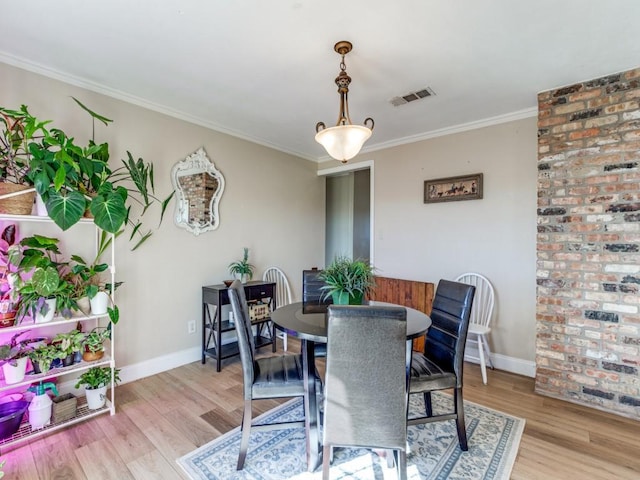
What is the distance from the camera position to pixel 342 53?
2.12 metres

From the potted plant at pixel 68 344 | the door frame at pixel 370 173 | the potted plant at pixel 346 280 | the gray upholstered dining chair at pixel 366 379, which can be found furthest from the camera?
the door frame at pixel 370 173

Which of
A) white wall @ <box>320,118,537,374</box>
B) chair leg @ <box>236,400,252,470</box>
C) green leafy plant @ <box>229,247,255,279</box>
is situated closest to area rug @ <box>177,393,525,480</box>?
chair leg @ <box>236,400,252,470</box>

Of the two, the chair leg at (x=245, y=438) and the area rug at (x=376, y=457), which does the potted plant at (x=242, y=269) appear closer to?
the area rug at (x=376, y=457)

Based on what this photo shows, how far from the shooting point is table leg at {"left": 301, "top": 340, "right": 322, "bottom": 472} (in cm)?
179

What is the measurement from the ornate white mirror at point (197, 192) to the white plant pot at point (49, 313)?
1295 millimetres

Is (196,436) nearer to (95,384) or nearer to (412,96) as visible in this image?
(95,384)

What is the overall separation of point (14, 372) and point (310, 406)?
5.96ft

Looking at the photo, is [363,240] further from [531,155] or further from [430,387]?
[430,387]

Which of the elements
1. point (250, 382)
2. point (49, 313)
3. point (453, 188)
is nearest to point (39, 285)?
point (49, 313)

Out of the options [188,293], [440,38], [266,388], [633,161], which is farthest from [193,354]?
[633,161]

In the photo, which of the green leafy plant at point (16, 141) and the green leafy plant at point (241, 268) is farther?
the green leafy plant at point (241, 268)

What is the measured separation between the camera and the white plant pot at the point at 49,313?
2.04m

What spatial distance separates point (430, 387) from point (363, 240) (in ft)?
10.3

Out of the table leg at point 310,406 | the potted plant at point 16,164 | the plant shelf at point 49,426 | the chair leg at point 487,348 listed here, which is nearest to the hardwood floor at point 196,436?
the plant shelf at point 49,426
